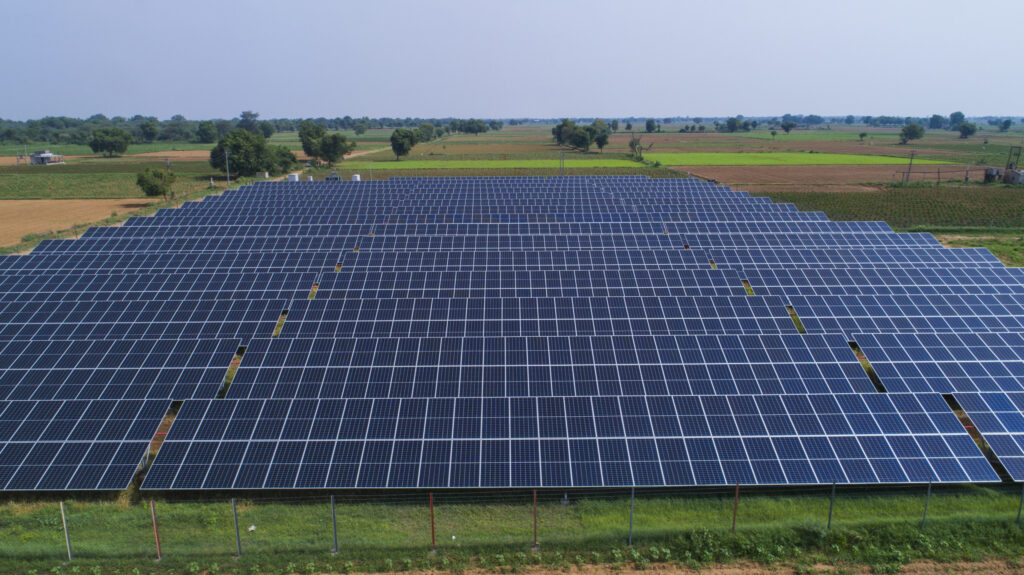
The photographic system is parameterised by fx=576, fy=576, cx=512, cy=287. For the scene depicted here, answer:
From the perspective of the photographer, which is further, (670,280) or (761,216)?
(761,216)

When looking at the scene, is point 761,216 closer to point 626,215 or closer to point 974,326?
point 626,215

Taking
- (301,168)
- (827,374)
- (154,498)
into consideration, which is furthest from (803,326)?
(301,168)

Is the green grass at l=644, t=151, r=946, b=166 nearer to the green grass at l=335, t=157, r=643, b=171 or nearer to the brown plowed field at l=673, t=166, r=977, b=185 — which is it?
the brown plowed field at l=673, t=166, r=977, b=185

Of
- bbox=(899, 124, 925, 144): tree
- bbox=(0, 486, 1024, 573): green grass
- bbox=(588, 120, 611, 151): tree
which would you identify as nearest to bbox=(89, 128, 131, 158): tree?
bbox=(588, 120, 611, 151): tree

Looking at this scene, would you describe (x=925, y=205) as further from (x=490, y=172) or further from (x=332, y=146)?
(x=332, y=146)

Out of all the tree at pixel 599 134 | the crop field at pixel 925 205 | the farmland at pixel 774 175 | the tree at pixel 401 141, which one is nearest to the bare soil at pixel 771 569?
the farmland at pixel 774 175

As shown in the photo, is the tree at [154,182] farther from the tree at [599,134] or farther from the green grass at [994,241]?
the tree at [599,134]

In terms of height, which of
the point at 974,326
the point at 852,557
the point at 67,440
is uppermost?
the point at 974,326
